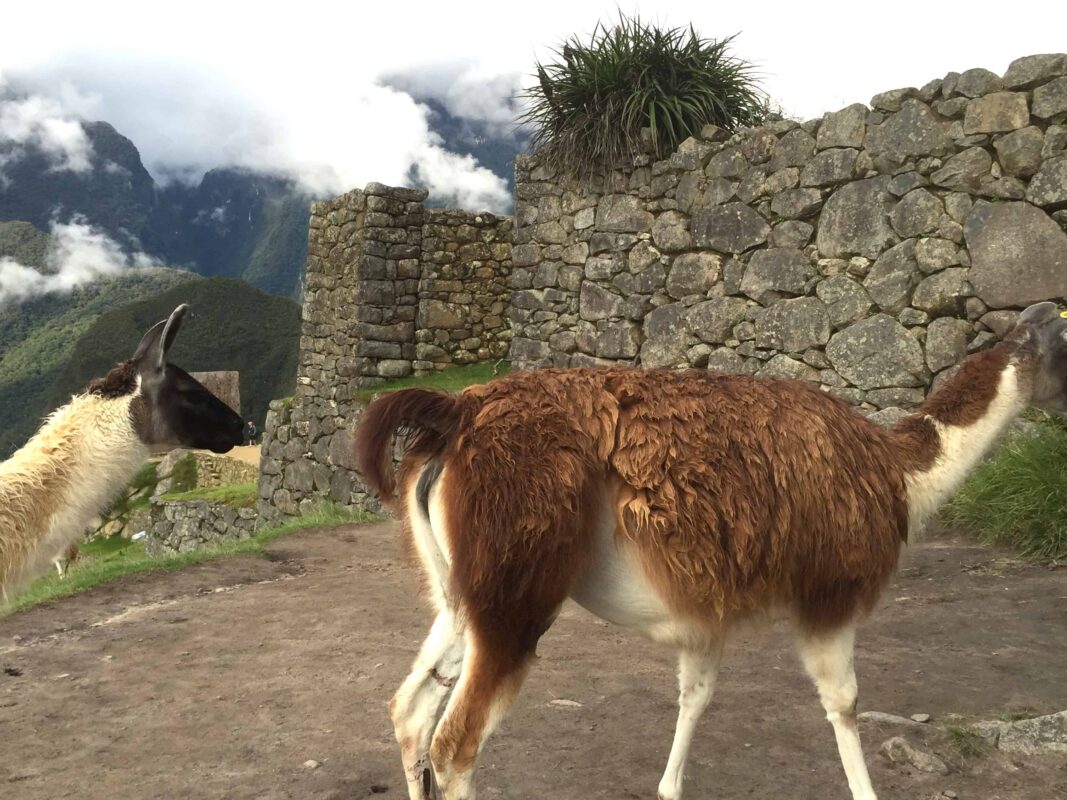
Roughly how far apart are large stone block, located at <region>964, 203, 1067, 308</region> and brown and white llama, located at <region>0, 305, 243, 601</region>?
5219mm

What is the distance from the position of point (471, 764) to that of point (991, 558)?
16.0 ft

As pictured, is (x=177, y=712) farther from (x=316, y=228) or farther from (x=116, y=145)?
(x=116, y=145)

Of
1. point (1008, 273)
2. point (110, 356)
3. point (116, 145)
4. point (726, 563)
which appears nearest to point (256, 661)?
point (726, 563)

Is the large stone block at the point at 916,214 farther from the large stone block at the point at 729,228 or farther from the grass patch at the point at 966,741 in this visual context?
the grass patch at the point at 966,741

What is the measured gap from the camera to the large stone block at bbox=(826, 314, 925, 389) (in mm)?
6750

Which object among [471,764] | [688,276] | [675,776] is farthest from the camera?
[688,276]

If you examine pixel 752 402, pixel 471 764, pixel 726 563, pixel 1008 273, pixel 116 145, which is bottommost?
pixel 471 764

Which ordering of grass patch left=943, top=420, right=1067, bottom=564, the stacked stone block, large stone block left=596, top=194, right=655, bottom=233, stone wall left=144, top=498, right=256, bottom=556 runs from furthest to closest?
1. stone wall left=144, top=498, right=256, bottom=556
2. the stacked stone block
3. large stone block left=596, top=194, right=655, bottom=233
4. grass patch left=943, top=420, right=1067, bottom=564

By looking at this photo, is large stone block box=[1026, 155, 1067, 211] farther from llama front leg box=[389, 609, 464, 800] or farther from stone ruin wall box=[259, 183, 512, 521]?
stone ruin wall box=[259, 183, 512, 521]

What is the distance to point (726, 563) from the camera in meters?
2.64

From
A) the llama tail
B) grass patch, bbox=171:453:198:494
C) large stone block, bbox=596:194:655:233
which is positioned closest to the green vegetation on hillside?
grass patch, bbox=171:453:198:494

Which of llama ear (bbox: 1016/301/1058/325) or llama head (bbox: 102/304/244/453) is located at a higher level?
llama ear (bbox: 1016/301/1058/325)

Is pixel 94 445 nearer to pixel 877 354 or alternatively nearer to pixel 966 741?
pixel 966 741

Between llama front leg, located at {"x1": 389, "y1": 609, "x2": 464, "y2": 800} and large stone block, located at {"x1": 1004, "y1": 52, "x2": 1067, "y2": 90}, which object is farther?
large stone block, located at {"x1": 1004, "y1": 52, "x2": 1067, "y2": 90}
